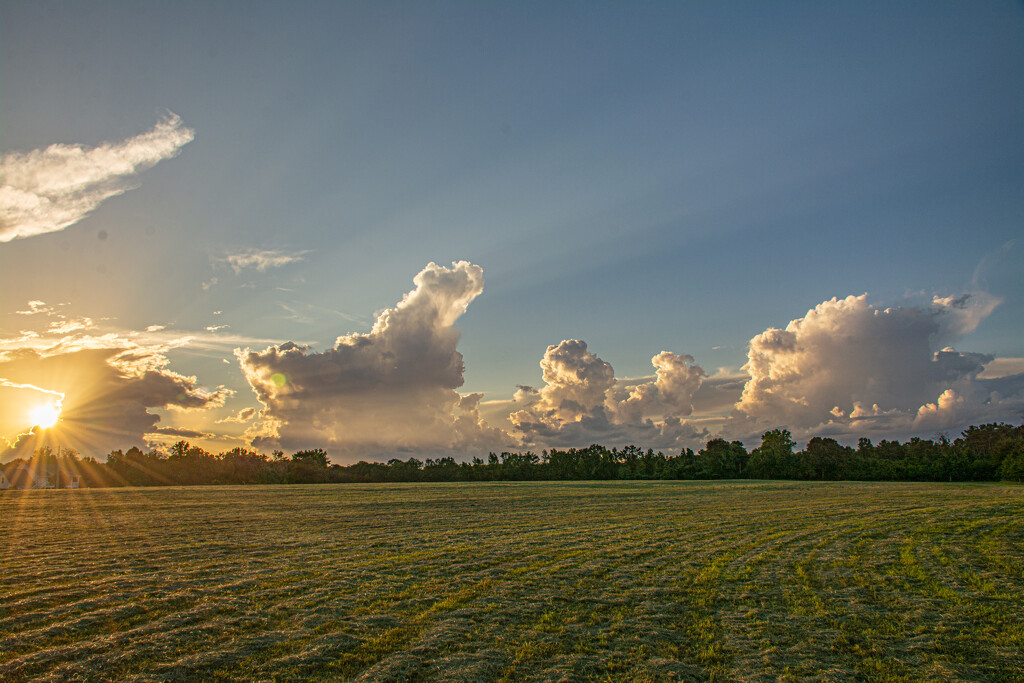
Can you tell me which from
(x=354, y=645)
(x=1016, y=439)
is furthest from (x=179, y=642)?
(x=1016, y=439)

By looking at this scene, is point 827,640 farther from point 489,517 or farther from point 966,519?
point 966,519

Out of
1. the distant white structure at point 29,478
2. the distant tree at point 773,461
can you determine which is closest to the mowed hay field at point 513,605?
the distant white structure at point 29,478

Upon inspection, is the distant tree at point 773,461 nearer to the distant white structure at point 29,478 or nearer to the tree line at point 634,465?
the tree line at point 634,465

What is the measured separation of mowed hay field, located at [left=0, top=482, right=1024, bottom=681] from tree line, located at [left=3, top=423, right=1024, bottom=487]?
121 m

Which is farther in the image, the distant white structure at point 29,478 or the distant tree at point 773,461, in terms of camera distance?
the distant tree at point 773,461

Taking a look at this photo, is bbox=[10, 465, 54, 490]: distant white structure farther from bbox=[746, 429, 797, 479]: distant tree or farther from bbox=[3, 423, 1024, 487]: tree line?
bbox=[746, 429, 797, 479]: distant tree

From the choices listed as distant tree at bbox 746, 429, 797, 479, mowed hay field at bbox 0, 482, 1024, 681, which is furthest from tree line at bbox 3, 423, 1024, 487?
mowed hay field at bbox 0, 482, 1024, 681

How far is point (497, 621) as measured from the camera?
545 inches

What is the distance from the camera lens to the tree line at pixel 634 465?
134 m

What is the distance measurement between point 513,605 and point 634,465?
175m

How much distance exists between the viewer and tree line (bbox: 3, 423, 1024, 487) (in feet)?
439

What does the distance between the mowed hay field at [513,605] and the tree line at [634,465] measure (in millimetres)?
120651

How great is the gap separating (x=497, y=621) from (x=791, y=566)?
42.3 feet

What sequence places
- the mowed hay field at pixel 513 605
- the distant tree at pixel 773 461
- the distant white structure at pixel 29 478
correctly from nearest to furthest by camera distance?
the mowed hay field at pixel 513 605 → the distant white structure at pixel 29 478 → the distant tree at pixel 773 461
